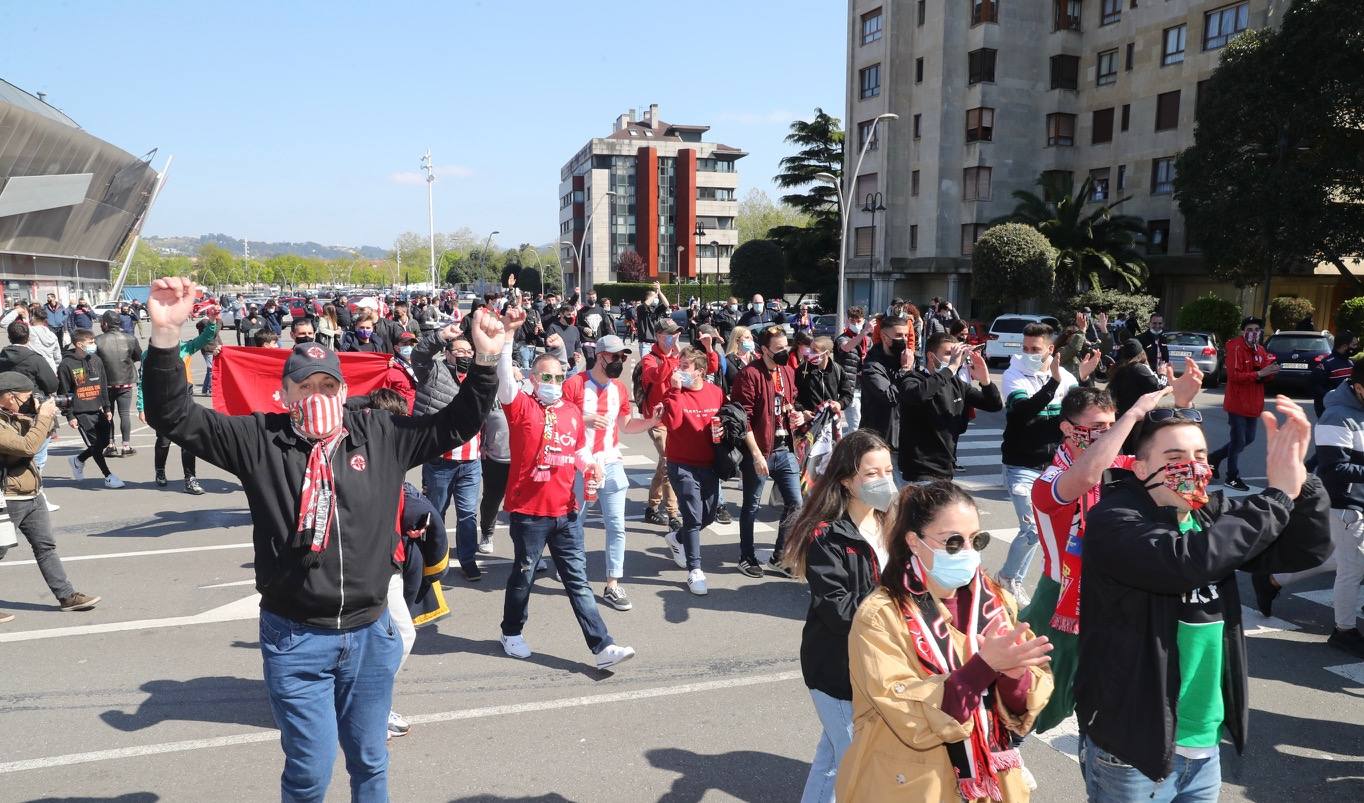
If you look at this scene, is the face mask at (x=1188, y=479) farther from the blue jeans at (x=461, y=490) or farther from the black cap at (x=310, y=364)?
the blue jeans at (x=461, y=490)

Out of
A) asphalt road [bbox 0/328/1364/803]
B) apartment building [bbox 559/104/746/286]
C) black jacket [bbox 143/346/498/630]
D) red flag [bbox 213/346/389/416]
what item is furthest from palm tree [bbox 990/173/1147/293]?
apartment building [bbox 559/104/746/286]

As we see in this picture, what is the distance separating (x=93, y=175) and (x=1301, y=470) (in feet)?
268

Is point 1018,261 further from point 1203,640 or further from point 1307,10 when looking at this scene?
point 1203,640

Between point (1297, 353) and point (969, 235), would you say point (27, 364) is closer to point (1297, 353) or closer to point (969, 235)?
point (1297, 353)

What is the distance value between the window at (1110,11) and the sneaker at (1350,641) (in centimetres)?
4195

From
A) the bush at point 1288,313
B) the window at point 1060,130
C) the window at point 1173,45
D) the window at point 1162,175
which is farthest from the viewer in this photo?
the window at point 1060,130

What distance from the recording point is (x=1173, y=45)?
37.6 m

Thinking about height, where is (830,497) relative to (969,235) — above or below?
below

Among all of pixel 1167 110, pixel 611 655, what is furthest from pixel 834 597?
pixel 1167 110

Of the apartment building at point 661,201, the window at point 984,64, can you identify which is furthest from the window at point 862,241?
the apartment building at point 661,201

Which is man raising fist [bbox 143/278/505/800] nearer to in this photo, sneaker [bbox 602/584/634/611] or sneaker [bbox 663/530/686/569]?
sneaker [bbox 602/584/634/611]

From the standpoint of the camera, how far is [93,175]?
222ft

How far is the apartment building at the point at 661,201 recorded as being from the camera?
92.4 metres

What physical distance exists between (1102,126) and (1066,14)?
18.5ft
